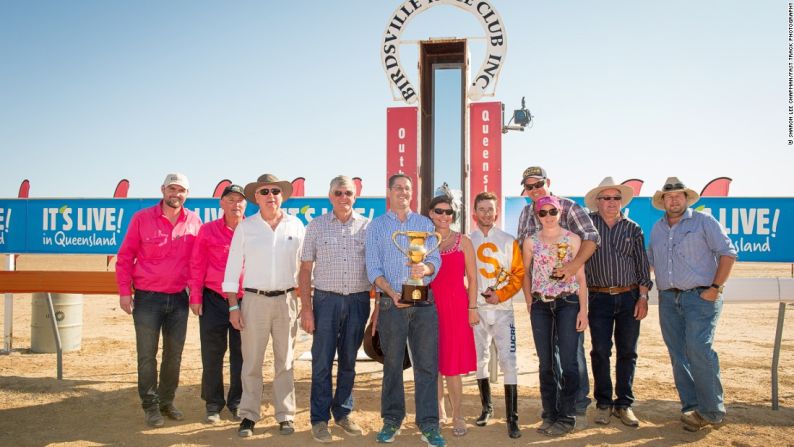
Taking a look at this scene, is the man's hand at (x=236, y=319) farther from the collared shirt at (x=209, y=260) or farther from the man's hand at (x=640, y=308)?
the man's hand at (x=640, y=308)

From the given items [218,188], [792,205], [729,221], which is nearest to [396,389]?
[729,221]

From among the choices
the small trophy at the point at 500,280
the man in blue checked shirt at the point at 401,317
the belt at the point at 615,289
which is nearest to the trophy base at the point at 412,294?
the man in blue checked shirt at the point at 401,317

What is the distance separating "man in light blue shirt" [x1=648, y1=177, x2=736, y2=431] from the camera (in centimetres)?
462

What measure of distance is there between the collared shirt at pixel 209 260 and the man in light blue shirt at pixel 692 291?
13.0 feet

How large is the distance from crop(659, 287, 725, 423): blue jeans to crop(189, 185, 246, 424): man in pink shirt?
3998 mm

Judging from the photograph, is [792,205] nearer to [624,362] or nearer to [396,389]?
[624,362]

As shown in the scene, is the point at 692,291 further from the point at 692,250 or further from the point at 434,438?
the point at 434,438

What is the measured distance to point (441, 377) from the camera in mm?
4586

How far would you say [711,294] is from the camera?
15.1ft

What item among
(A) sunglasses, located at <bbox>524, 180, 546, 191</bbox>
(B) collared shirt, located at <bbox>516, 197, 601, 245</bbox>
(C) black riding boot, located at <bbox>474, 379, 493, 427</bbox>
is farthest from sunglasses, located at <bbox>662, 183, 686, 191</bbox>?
(C) black riding boot, located at <bbox>474, 379, 493, 427</bbox>

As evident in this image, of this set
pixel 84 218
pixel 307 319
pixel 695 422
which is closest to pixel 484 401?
pixel 307 319

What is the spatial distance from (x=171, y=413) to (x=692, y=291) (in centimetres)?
491

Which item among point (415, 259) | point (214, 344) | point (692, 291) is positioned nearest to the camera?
point (415, 259)

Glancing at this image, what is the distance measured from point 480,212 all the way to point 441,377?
1473 millimetres
